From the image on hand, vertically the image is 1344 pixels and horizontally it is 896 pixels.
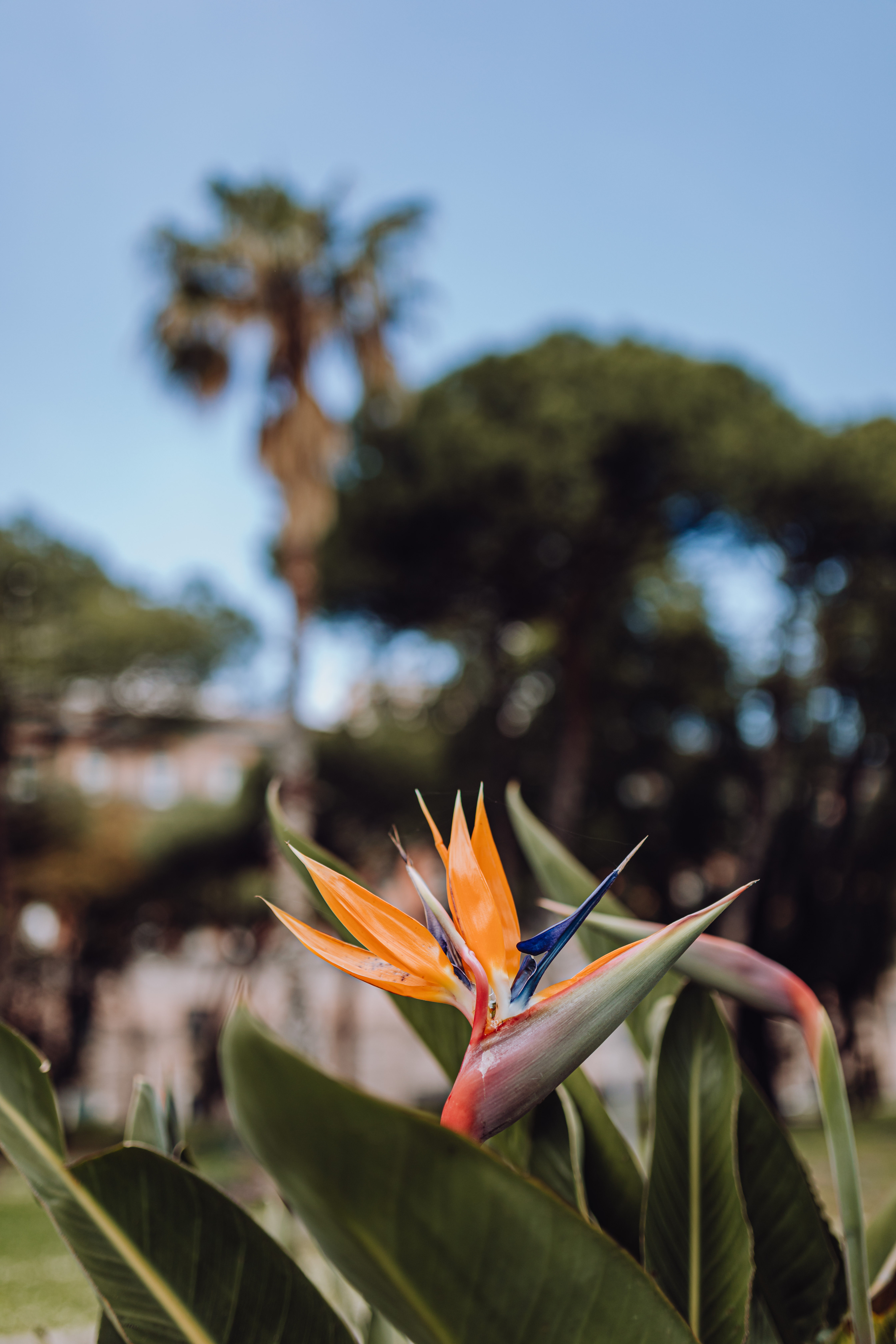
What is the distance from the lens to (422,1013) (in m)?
0.85

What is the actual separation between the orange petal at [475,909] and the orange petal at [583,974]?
1.0 inches

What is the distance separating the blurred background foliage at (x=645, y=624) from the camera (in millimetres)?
8359

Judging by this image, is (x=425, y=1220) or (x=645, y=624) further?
(x=645, y=624)

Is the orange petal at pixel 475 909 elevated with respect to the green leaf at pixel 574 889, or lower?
elevated

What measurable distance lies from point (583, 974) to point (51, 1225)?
194 centimetres

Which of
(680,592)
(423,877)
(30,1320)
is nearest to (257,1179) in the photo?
(30,1320)

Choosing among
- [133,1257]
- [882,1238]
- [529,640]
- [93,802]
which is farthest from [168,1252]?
[93,802]

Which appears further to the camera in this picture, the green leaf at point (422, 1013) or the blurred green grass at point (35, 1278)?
the blurred green grass at point (35, 1278)

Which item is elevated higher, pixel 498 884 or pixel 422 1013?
pixel 498 884

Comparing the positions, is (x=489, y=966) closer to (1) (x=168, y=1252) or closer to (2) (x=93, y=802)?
(1) (x=168, y=1252)

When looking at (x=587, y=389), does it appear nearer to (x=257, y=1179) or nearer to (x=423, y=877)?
(x=257, y=1179)

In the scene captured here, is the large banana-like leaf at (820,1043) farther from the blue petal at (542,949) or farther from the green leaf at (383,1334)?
the green leaf at (383,1334)

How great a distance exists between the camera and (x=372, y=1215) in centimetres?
41

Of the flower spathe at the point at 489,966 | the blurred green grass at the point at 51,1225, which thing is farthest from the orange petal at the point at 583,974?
the blurred green grass at the point at 51,1225
